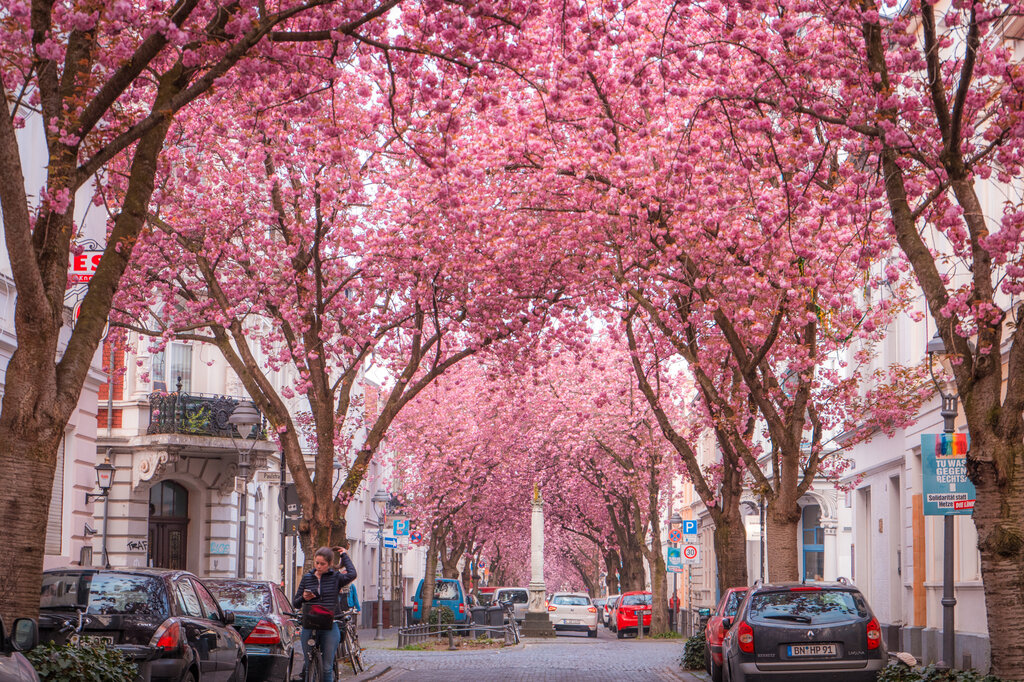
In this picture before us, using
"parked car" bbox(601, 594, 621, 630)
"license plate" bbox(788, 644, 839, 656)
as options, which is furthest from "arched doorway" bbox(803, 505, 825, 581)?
"license plate" bbox(788, 644, 839, 656)

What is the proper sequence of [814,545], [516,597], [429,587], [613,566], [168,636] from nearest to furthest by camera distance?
[168,636], [429,587], [814,545], [516,597], [613,566]

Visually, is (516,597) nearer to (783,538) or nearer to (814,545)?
(814,545)

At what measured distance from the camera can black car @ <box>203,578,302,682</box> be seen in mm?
15695

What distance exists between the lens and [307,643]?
50.6 feet

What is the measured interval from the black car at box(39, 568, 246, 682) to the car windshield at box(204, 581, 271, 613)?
3008 mm

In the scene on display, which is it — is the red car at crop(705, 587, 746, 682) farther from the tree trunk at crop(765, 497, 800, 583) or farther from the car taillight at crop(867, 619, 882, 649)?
the car taillight at crop(867, 619, 882, 649)

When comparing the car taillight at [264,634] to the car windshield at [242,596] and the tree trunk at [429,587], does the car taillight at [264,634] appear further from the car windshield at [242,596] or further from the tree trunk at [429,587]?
the tree trunk at [429,587]

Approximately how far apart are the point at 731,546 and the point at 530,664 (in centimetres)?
474

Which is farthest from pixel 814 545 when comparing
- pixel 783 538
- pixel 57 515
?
pixel 57 515

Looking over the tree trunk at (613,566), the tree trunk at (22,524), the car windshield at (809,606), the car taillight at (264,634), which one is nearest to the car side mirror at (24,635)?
the tree trunk at (22,524)

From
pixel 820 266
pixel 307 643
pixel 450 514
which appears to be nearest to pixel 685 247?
pixel 820 266

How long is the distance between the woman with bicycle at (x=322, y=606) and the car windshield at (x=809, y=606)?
458 centimetres

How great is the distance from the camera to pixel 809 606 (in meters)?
15.5

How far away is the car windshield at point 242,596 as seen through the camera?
53.6 ft
